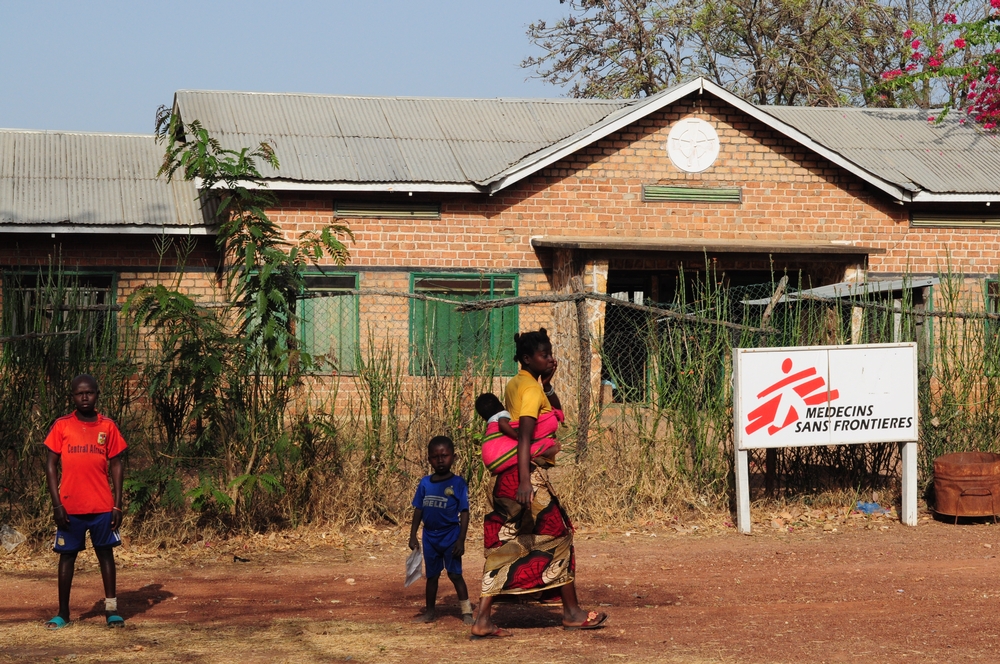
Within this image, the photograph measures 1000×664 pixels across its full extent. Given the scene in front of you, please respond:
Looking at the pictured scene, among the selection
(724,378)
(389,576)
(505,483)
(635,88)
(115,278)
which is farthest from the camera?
(635,88)

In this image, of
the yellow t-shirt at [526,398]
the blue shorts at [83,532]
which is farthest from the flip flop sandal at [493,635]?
the blue shorts at [83,532]

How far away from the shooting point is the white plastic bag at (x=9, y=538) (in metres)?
7.71

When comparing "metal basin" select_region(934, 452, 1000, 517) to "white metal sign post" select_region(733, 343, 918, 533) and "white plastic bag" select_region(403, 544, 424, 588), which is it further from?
"white plastic bag" select_region(403, 544, 424, 588)

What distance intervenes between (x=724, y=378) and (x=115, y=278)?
8496mm

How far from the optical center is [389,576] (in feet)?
24.2

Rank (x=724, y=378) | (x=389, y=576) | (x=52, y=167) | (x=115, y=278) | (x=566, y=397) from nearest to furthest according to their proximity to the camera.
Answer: (x=389, y=576) → (x=724, y=378) → (x=566, y=397) → (x=115, y=278) → (x=52, y=167)

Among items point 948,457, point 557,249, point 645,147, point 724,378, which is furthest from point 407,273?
point 948,457

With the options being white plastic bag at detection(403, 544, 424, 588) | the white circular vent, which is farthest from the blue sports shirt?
the white circular vent

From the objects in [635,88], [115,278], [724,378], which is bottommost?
[724,378]

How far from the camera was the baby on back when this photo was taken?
19.2 ft

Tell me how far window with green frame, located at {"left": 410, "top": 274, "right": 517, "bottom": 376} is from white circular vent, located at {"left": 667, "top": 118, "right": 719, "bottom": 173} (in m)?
2.77

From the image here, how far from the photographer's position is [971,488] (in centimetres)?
889

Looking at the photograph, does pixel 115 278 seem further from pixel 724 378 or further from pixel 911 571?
pixel 911 571

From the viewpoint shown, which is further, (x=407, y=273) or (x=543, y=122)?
(x=543, y=122)
